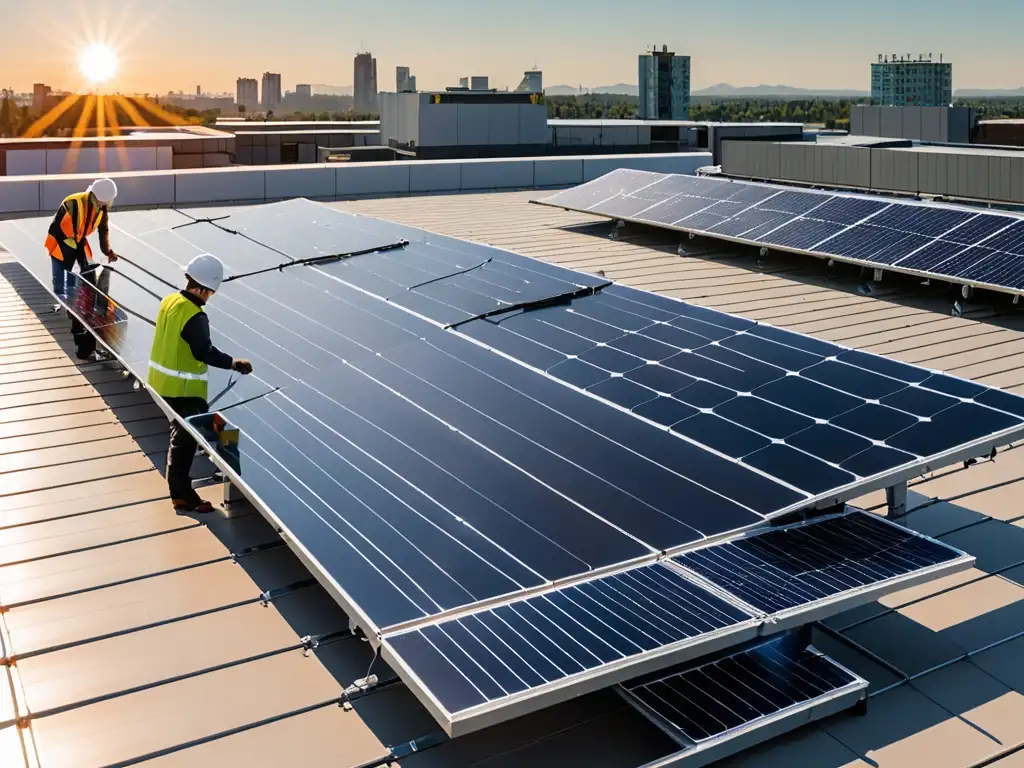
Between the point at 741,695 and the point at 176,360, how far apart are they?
4.88 meters

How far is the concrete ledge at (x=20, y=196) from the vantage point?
20312 mm

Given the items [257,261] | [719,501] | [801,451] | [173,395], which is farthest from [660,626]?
[257,261]

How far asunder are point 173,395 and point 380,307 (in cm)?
273

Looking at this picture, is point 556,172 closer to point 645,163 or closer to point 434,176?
point 645,163

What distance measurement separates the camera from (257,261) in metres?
13.0

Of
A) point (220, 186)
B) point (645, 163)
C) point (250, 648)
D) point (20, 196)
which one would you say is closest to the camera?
point (250, 648)

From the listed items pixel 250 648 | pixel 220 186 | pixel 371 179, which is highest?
pixel 371 179

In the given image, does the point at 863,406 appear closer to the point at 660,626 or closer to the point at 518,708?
the point at 660,626

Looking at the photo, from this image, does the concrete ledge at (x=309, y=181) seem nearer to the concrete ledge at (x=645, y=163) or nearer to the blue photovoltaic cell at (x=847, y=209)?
the concrete ledge at (x=645, y=163)

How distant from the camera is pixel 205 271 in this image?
26.7 feet

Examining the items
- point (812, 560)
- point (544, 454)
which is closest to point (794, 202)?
point (544, 454)

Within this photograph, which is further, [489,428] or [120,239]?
[120,239]

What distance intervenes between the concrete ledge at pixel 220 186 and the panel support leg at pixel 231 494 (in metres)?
15.6

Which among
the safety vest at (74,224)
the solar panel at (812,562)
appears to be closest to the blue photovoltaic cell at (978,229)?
the solar panel at (812,562)
